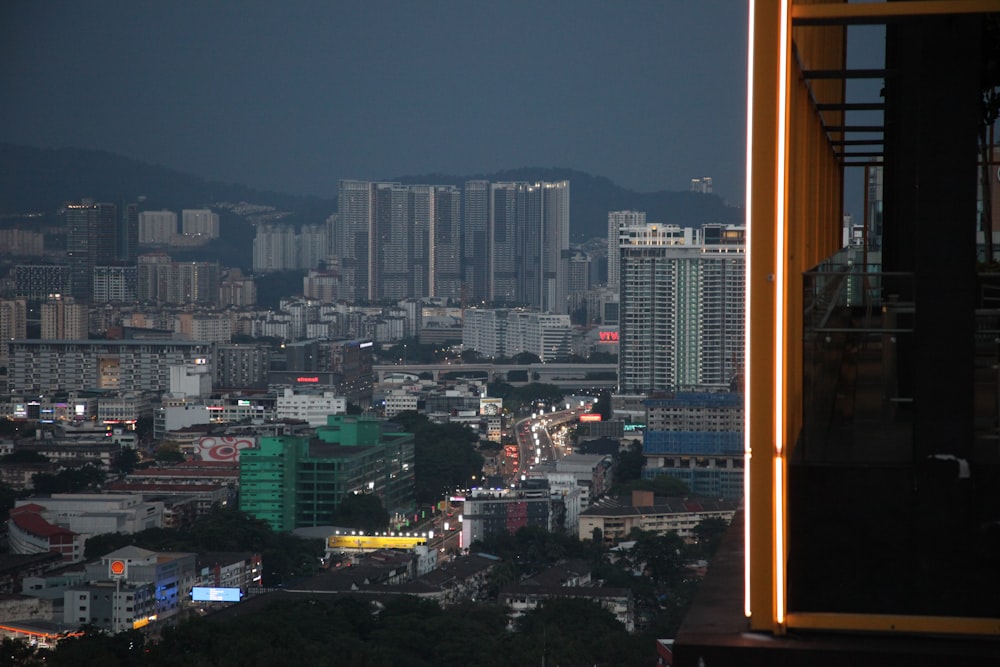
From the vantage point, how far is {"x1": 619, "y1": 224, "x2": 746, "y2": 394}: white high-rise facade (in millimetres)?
24688

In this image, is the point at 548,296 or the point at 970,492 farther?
the point at 548,296

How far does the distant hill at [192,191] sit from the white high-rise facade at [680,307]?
8.68 meters

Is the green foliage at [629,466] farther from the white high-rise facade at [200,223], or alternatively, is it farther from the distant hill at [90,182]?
the white high-rise facade at [200,223]

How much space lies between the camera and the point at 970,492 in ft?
3.96

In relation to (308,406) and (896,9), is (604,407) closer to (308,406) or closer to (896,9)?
(308,406)

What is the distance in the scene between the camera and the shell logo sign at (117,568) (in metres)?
13.1

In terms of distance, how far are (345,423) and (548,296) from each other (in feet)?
58.0

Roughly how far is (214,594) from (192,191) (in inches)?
1188

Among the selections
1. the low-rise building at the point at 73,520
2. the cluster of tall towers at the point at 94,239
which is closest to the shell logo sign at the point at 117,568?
the low-rise building at the point at 73,520

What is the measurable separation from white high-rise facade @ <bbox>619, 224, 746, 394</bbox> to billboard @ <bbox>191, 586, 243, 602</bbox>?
12072mm

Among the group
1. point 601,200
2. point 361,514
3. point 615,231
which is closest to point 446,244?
point 601,200

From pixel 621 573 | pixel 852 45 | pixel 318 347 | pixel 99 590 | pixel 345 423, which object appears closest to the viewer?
pixel 852 45

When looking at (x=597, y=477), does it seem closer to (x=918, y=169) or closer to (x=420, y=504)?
(x=420, y=504)

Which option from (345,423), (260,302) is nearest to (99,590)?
(345,423)
